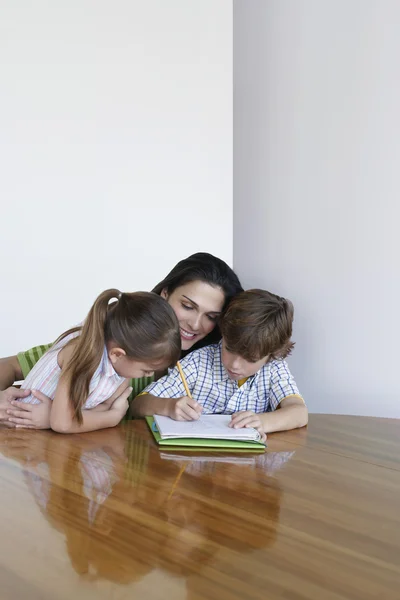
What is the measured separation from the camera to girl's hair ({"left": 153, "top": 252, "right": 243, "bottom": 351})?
82.3 inches

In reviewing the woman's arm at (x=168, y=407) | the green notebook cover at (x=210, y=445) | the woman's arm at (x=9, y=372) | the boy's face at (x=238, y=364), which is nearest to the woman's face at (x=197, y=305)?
the boy's face at (x=238, y=364)

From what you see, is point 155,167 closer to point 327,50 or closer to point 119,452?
point 327,50

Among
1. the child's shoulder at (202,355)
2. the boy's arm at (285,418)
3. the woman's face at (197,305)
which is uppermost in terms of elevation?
the woman's face at (197,305)

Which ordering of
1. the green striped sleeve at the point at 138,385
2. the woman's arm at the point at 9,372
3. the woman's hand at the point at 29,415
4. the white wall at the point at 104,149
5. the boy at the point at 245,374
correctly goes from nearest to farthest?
the woman's hand at the point at 29,415 → the boy at the point at 245,374 → the woman's arm at the point at 9,372 → the green striped sleeve at the point at 138,385 → the white wall at the point at 104,149

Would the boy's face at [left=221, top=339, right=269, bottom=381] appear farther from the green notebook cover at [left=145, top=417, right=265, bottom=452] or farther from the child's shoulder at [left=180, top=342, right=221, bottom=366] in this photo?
the green notebook cover at [left=145, top=417, right=265, bottom=452]

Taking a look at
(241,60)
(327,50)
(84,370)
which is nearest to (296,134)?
(327,50)

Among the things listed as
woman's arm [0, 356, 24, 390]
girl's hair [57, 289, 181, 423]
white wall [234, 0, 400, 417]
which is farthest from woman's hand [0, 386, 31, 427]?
white wall [234, 0, 400, 417]

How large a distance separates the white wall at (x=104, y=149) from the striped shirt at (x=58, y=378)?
1.64 m

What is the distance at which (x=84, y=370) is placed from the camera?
1.62 meters

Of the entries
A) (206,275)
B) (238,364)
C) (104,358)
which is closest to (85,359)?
(104,358)

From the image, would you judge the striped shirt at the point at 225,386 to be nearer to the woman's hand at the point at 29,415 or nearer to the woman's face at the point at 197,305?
the woman's face at the point at 197,305

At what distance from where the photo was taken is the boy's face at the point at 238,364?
1.90 metres

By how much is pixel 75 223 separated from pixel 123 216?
264 millimetres

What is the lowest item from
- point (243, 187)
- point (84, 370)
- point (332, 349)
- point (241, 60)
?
point (332, 349)
